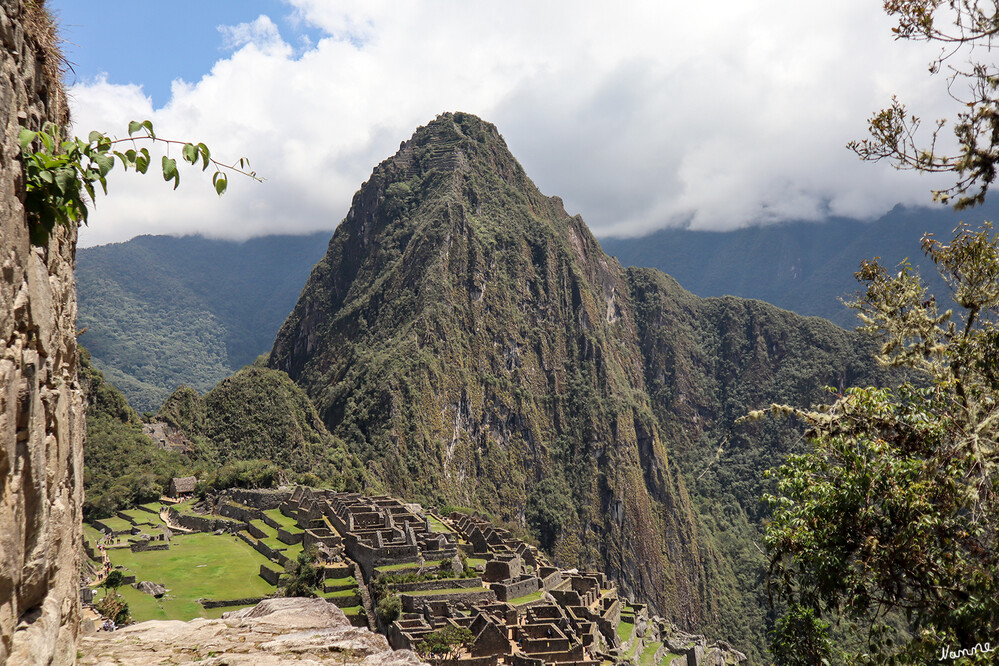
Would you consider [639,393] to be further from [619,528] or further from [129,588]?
[129,588]

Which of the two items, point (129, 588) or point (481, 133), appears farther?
point (481, 133)

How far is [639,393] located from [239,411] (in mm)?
117605

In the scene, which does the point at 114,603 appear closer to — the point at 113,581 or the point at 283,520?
the point at 113,581

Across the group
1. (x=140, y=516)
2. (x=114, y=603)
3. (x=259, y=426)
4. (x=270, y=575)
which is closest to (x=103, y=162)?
(x=114, y=603)

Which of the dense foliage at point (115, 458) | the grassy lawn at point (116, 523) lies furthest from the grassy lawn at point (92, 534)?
the dense foliage at point (115, 458)

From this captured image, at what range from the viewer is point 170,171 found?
16.6 feet

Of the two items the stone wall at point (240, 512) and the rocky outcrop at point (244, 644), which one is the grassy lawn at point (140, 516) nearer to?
the stone wall at point (240, 512)

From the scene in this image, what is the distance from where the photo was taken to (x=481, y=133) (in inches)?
6752

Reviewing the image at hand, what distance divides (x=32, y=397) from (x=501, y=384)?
448 ft

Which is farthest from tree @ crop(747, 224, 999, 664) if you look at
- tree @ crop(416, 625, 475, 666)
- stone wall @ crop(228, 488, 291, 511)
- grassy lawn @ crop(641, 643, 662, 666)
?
stone wall @ crop(228, 488, 291, 511)

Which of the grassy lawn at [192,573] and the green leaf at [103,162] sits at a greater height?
the green leaf at [103,162]

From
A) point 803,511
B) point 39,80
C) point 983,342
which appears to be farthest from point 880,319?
point 39,80

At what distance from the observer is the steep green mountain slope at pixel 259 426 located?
268 ft

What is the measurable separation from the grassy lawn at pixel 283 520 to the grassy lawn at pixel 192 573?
102 inches
